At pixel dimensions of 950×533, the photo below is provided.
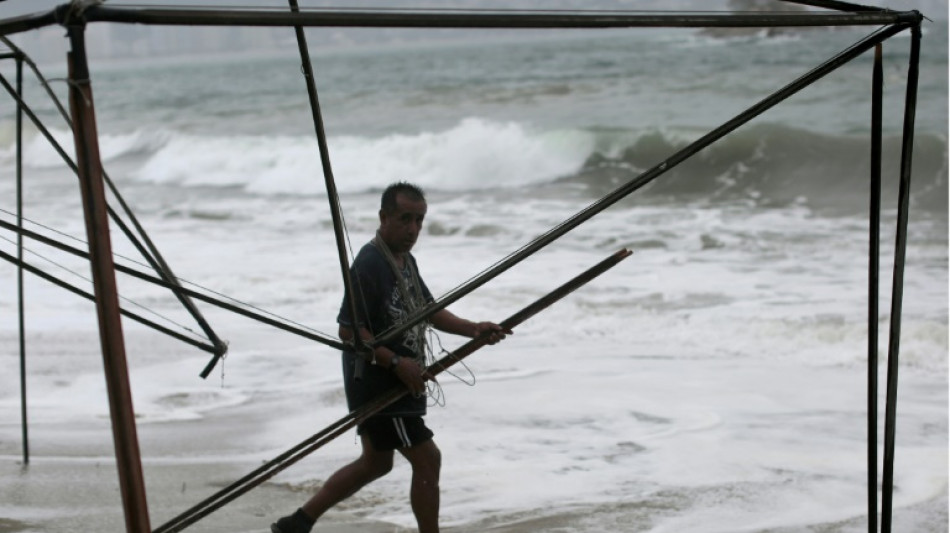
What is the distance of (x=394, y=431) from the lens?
3.67 metres

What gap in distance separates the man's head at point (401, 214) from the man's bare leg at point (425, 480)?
609 millimetres

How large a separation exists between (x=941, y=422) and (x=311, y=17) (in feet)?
15.6

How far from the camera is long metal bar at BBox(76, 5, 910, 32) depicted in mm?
2270

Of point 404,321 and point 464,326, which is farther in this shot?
point 464,326

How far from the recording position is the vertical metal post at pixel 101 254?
2.18 m

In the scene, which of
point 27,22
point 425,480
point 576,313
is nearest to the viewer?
point 27,22

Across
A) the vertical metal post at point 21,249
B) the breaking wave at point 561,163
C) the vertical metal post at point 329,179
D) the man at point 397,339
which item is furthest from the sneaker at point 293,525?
the breaking wave at point 561,163

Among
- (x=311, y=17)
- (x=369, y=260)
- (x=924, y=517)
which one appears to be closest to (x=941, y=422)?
(x=924, y=517)

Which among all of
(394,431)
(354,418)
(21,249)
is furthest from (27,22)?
(21,249)

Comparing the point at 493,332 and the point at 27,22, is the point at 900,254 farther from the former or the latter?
the point at 27,22

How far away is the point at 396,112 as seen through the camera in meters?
27.2

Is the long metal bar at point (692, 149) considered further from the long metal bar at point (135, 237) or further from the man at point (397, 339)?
the long metal bar at point (135, 237)

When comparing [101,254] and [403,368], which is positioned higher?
[101,254]

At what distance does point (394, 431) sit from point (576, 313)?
525cm
